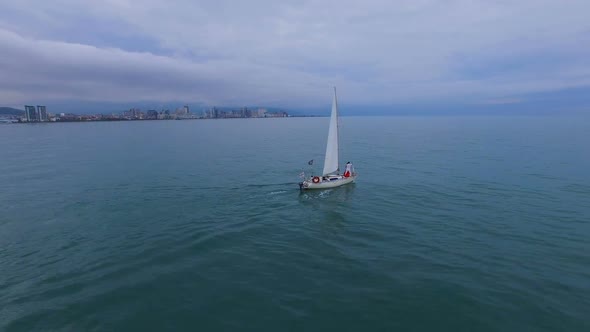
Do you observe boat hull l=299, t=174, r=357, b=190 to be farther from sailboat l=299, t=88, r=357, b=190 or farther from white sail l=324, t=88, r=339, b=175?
white sail l=324, t=88, r=339, b=175

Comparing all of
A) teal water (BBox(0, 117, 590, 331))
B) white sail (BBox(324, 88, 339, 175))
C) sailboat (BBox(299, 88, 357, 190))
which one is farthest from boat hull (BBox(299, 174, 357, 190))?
white sail (BBox(324, 88, 339, 175))

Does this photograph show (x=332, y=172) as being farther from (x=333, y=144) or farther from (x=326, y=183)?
(x=333, y=144)

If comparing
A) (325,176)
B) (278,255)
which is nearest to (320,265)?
(278,255)

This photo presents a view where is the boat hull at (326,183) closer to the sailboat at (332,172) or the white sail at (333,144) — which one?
the sailboat at (332,172)

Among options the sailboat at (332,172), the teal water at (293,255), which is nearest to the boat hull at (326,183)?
the sailboat at (332,172)

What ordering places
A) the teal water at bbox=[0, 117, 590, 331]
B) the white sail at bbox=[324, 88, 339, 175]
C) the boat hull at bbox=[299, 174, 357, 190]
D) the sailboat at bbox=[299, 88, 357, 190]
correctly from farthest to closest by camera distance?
the white sail at bbox=[324, 88, 339, 175], the sailboat at bbox=[299, 88, 357, 190], the boat hull at bbox=[299, 174, 357, 190], the teal water at bbox=[0, 117, 590, 331]

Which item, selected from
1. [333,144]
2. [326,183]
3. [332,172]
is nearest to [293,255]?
[326,183]
